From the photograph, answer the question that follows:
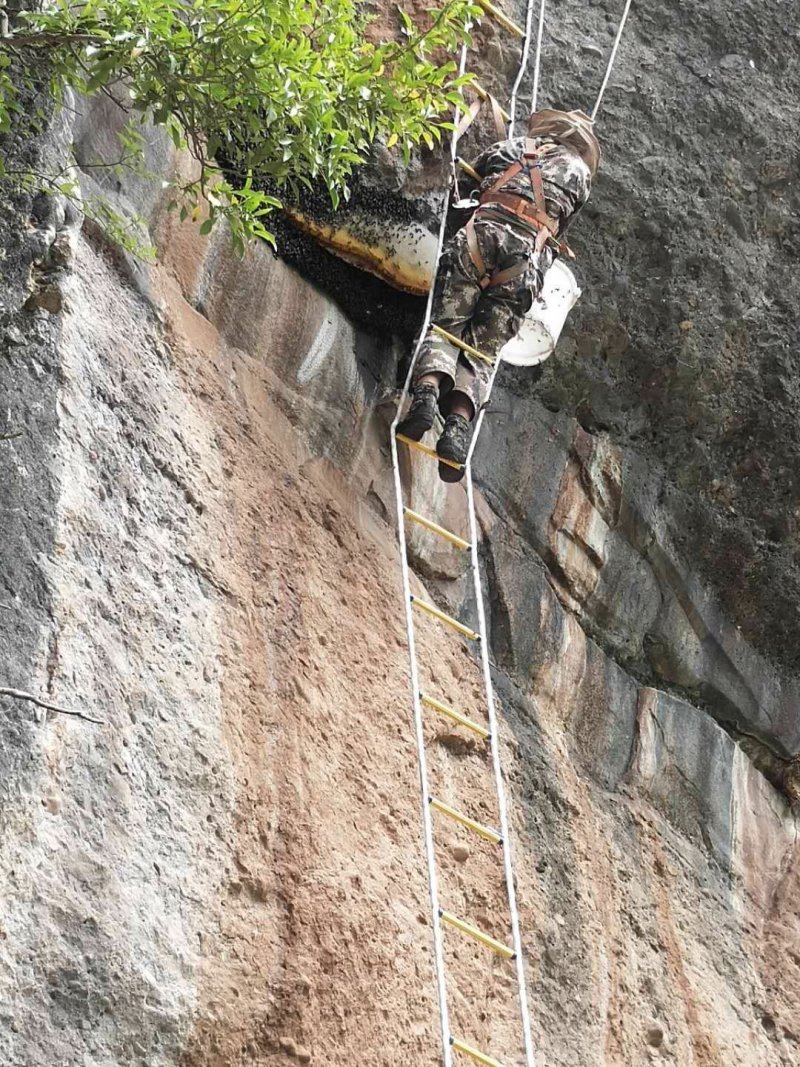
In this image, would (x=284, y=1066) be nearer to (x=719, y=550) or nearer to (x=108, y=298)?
(x=108, y=298)

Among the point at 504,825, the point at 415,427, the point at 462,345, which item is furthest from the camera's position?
the point at 462,345

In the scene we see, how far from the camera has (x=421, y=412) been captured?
7074mm

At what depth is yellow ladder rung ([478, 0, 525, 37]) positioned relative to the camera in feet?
27.3

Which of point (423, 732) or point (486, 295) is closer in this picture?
point (423, 732)

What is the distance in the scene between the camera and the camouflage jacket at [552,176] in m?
7.72

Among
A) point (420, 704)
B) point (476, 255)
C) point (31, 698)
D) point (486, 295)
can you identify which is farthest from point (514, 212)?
point (31, 698)

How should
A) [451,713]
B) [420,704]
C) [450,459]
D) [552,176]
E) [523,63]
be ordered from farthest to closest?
[523,63], [552,176], [450,459], [420,704], [451,713]

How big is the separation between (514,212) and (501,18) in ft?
4.80

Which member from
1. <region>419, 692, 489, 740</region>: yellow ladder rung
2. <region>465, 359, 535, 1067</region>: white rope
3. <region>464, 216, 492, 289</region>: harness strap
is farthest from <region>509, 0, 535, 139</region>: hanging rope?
<region>419, 692, 489, 740</region>: yellow ladder rung

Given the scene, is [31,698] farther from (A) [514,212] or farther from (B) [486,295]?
(A) [514,212]

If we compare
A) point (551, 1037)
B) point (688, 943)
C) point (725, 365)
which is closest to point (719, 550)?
point (725, 365)

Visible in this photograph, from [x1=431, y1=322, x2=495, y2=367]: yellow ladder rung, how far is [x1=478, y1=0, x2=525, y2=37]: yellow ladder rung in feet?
6.32

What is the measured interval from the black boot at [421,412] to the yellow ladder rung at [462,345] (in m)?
0.31

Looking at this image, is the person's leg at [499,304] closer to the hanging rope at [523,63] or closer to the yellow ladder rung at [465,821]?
the hanging rope at [523,63]
